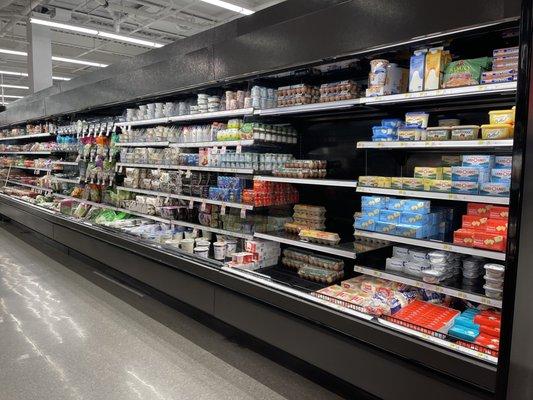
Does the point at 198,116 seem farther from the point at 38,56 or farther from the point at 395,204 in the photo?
the point at 38,56

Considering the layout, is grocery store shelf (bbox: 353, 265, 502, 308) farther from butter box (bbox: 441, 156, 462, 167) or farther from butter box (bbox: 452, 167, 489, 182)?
butter box (bbox: 441, 156, 462, 167)

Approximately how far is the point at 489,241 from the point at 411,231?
0.42 meters

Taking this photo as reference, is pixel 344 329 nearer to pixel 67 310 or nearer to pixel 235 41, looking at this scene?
pixel 235 41

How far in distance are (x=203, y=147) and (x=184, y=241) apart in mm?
961

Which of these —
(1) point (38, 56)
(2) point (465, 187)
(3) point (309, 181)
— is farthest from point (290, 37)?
(1) point (38, 56)

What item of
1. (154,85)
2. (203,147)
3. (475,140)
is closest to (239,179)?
(203,147)

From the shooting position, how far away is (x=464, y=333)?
2.03 metres

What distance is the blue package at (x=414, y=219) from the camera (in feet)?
7.89

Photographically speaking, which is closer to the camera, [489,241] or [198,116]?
[489,241]

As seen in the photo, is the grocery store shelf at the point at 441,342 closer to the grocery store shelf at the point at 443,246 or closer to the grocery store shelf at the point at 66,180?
the grocery store shelf at the point at 443,246

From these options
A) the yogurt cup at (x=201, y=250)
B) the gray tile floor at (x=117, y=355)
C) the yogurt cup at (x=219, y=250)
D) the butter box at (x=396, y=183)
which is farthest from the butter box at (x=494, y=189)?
the yogurt cup at (x=201, y=250)

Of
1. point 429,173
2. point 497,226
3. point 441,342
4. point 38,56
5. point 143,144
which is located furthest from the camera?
point 38,56

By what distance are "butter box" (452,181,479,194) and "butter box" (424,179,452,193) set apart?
0.10 feet

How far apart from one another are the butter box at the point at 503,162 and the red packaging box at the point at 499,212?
0.74ft
